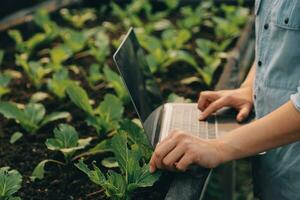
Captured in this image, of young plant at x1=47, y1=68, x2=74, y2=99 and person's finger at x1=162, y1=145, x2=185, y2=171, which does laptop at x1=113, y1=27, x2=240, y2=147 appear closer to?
person's finger at x1=162, y1=145, x2=185, y2=171

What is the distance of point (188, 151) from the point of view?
1.46 m

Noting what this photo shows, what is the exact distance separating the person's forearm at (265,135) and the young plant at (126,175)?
31 centimetres

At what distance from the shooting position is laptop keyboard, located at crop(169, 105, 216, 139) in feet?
6.22

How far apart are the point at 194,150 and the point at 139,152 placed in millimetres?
312

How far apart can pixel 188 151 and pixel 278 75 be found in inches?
13.8

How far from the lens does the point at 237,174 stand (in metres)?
4.34

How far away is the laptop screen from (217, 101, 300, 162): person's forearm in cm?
40

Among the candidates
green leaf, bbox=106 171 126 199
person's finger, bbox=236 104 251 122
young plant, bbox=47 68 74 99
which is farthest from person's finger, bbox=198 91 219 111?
young plant, bbox=47 68 74 99

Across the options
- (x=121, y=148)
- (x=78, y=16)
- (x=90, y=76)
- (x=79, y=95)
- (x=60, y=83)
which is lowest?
(x=78, y=16)

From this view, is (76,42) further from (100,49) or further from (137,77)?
(137,77)

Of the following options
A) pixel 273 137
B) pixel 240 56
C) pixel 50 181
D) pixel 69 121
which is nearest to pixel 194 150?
pixel 273 137

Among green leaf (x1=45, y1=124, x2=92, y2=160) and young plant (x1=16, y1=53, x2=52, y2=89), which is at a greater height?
green leaf (x1=45, y1=124, x2=92, y2=160)

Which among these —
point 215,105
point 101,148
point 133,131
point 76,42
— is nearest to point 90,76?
point 76,42

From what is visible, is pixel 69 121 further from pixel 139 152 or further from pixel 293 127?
pixel 293 127
